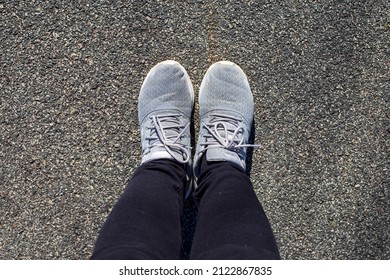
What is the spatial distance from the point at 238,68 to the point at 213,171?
1.52 feet

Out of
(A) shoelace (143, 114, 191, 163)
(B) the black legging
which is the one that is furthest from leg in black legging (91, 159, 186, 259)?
(A) shoelace (143, 114, 191, 163)

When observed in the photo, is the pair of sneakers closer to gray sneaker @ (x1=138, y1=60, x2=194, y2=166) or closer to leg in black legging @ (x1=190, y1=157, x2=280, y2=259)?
gray sneaker @ (x1=138, y1=60, x2=194, y2=166)

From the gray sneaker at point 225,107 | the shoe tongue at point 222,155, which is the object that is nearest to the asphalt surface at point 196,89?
the gray sneaker at point 225,107

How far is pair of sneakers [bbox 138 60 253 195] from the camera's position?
5.41ft

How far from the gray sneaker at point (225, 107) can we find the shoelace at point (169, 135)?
7 cm

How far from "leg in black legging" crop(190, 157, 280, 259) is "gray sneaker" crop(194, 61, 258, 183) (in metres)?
0.19

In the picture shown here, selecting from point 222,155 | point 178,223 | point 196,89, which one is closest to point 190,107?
point 196,89

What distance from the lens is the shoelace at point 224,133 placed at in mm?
1620

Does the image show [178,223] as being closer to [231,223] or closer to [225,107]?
[231,223]

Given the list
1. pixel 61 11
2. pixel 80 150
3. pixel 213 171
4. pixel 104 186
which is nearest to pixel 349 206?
pixel 213 171

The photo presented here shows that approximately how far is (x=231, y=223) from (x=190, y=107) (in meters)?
0.58

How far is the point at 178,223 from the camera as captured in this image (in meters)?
1.42

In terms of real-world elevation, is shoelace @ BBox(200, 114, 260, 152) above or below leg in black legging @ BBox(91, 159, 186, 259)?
above

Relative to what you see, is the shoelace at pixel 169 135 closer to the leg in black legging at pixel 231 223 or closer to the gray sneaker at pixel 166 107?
the gray sneaker at pixel 166 107
